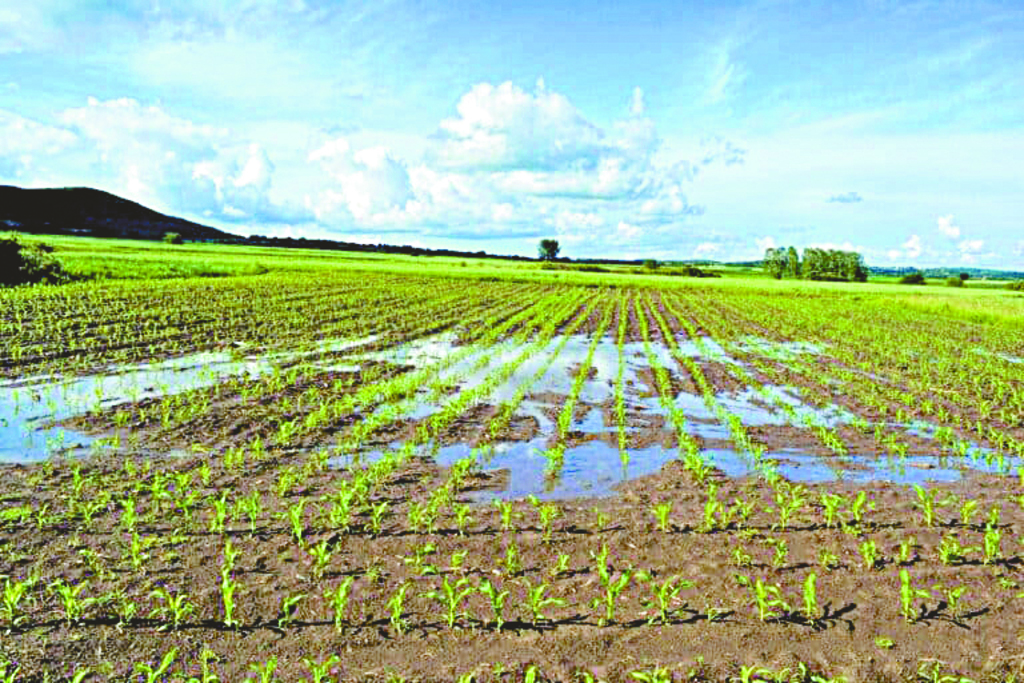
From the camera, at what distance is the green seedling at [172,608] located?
5.63 metres

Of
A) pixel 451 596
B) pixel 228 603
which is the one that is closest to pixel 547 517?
pixel 451 596

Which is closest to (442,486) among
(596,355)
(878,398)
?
(878,398)

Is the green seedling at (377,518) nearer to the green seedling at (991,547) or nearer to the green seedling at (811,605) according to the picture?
the green seedling at (811,605)

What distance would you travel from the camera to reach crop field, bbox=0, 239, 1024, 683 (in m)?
5.44

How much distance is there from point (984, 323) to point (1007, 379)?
2191 cm

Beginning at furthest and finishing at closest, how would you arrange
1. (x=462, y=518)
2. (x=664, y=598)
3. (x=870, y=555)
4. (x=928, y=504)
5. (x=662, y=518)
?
(x=928, y=504) → (x=662, y=518) → (x=462, y=518) → (x=870, y=555) → (x=664, y=598)

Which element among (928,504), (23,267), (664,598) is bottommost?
(664,598)

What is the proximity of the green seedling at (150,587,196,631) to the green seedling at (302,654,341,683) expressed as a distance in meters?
1.23

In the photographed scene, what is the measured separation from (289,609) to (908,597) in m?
5.42

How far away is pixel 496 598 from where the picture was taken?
609cm

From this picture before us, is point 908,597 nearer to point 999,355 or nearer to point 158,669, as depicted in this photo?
point 158,669

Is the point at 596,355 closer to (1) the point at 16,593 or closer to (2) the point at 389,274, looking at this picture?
(1) the point at 16,593

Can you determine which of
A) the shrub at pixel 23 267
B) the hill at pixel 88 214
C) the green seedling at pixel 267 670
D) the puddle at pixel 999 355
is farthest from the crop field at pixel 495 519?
the hill at pixel 88 214

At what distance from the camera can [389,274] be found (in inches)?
2399
